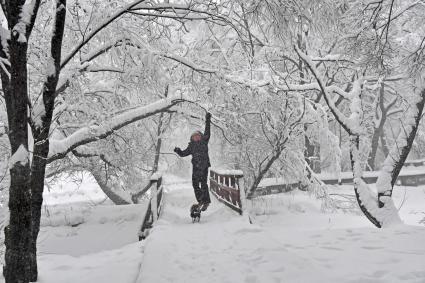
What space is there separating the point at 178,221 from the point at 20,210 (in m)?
4.84

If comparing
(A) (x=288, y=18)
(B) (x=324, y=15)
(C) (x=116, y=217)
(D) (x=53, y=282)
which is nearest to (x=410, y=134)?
(B) (x=324, y=15)

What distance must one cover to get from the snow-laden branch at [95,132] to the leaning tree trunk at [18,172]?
2.60 meters

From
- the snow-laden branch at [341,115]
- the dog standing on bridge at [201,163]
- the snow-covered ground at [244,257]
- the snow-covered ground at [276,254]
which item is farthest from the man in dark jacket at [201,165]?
the snow-laden branch at [341,115]

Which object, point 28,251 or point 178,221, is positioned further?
point 178,221

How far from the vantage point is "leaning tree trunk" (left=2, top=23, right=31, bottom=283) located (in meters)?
3.51

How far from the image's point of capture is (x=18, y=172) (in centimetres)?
353

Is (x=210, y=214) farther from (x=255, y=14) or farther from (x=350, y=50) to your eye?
(x=255, y=14)

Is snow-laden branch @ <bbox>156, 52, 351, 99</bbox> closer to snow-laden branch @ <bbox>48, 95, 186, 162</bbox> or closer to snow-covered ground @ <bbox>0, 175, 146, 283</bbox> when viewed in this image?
snow-laden branch @ <bbox>48, 95, 186, 162</bbox>

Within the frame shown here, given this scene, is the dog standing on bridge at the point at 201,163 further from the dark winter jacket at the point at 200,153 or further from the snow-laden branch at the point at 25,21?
the snow-laden branch at the point at 25,21

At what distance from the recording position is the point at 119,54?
6.86 m

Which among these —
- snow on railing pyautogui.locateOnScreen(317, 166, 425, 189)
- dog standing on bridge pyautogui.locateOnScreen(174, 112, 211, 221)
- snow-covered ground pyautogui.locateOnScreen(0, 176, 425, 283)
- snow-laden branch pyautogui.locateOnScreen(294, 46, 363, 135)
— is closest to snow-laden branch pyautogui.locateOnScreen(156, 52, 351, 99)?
snow-laden branch pyautogui.locateOnScreen(294, 46, 363, 135)

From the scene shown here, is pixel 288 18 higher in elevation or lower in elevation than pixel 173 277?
higher

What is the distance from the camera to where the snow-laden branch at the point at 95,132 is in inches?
245

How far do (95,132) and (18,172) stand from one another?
3.32m
